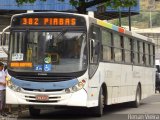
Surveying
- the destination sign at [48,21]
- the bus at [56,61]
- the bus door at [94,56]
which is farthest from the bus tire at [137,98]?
the destination sign at [48,21]

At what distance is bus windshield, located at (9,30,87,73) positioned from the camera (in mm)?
14734

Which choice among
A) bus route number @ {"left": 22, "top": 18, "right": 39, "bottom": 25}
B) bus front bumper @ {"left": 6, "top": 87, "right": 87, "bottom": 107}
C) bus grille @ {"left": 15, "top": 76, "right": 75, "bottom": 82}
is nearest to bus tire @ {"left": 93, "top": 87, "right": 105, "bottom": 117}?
bus front bumper @ {"left": 6, "top": 87, "right": 87, "bottom": 107}

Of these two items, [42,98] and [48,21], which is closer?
[42,98]

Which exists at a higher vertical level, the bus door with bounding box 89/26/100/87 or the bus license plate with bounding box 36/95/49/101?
the bus door with bounding box 89/26/100/87

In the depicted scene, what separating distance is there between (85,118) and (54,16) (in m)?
3.25

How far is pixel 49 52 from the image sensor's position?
14.9m

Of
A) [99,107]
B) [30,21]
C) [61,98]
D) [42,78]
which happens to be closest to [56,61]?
[42,78]

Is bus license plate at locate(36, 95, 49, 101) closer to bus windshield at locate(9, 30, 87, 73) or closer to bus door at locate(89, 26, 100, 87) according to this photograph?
bus windshield at locate(9, 30, 87, 73)

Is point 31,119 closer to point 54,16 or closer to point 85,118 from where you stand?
point 85,118

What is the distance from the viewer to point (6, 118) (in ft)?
51.6

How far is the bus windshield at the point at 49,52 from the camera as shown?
48.3 ft

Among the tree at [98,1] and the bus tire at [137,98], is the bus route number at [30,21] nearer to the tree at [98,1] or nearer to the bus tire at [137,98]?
the tree at [98,1]

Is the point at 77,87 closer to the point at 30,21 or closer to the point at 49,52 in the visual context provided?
the point at 49,52

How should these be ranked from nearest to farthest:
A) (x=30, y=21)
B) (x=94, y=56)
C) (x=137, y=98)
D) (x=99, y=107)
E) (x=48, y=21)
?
(x=48, y=21) → (x=30, y=21) → (x=94, y=56) → (x=99, y=107) → (x=137, y=98)
